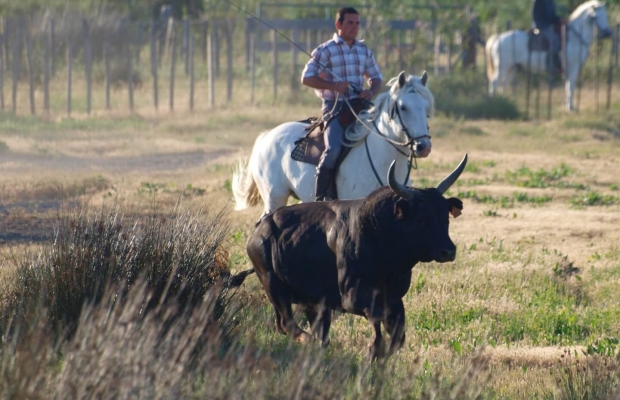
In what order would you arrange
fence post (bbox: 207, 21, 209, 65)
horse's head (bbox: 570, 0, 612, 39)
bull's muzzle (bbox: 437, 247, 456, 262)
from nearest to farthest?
1. bull's muzzle (bbox: 437, 247, 456, 262)
2. horse's head (bbox: 570, 0, 612, 39)
3. fence post (bbox: 207, 21, 209, 65)

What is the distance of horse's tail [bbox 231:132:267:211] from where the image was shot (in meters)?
11.4

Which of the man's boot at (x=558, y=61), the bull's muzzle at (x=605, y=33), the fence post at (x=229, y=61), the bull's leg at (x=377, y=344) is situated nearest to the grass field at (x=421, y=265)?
the bull's leg at (x=377, y=344)

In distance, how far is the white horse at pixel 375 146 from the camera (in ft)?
31.7

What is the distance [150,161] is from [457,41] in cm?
1540

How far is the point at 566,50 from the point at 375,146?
60.8 feet

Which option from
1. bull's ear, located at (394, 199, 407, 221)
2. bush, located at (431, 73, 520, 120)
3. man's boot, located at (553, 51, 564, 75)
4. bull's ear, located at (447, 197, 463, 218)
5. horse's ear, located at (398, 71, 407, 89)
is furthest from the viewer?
man's boot, located at (553, 51, 564, 75)

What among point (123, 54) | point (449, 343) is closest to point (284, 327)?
point (449, 343)

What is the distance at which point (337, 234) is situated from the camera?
712 cm

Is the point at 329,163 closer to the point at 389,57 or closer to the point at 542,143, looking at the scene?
the point at 542,143

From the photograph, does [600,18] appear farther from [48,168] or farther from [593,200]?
[48,168]

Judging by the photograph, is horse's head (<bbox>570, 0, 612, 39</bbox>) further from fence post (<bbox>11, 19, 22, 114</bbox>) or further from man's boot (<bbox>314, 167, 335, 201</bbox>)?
man's boot (<bbox>314, 167, 335, 201</bbox>)

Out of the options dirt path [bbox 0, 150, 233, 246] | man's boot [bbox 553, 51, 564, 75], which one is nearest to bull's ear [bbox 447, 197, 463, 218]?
dirt path [bbox 0, 150, 233, 246]

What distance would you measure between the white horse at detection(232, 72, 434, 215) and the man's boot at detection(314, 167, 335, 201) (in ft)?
0.31

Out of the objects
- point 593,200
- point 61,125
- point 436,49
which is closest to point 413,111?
point 593,200
